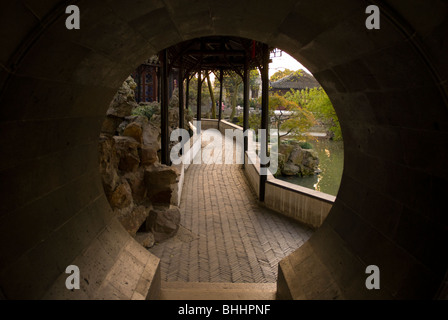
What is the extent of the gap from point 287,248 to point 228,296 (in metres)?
3.08

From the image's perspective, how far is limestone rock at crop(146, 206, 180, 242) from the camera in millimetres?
7332

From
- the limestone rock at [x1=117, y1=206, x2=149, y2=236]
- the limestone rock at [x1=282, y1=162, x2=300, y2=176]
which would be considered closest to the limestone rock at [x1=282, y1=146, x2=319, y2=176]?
the limestone rock at [x1=282, y1=162, x2=300, y2=176]

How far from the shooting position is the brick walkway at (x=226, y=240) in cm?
590

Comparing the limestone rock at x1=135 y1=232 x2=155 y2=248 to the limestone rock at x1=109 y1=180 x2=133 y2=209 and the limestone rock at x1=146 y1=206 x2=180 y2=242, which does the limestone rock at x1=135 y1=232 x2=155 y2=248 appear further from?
the limestone rock at x1=109 y1=180 x2=133 y2=209

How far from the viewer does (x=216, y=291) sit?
4.54 meters

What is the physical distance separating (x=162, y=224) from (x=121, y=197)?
5.35 feet

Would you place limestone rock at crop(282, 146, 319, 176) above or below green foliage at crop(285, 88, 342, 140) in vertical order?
below

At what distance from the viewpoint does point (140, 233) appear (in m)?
7.06

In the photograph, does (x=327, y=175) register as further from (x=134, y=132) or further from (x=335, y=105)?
(x=335, y=105)

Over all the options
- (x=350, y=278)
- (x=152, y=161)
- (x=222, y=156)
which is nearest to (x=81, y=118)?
(x=350, y=278)

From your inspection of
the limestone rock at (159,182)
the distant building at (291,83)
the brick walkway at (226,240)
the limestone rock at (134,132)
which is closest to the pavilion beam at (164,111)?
the brick walkway at (226,240)

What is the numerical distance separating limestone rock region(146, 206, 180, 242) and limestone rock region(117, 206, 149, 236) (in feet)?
0.66

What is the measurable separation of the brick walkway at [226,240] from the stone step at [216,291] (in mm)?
780

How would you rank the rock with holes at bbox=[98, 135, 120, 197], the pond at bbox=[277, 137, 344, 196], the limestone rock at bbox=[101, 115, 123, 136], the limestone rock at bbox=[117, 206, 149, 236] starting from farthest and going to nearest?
the pond at bbox=[277, 137, 344, 196], the limestone rock at bbox=[101, 115, 123, 136], the limestone rock at bbox=[117, 206, 149, 236], the rock with holes at bbox=[98, 135, 120, 197]
